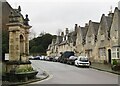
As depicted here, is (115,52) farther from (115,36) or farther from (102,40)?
(102,40)

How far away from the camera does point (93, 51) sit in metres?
55.7

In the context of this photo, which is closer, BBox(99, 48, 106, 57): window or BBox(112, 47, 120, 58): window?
BBox(112, 47, 120, 58): window

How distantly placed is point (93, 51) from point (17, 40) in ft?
114

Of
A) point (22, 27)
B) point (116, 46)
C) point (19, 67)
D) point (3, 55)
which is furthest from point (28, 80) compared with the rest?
point (116, 46)

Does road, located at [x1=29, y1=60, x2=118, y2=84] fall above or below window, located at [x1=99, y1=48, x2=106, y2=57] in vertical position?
below

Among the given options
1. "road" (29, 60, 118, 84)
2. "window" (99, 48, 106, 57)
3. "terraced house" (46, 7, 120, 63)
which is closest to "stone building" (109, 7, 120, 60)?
"terraced house" (46, 7, 120, 63)

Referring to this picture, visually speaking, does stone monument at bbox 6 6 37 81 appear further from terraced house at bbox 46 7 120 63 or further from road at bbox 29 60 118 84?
terraced house at bbox 46 7 120 63

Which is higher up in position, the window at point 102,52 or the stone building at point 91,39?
the stone building at point 91,39

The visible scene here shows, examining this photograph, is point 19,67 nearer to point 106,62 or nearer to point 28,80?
point 28,80

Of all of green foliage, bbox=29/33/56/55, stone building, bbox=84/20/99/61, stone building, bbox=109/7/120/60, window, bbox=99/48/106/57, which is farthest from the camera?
green foliage, bbox=29/33/56/55

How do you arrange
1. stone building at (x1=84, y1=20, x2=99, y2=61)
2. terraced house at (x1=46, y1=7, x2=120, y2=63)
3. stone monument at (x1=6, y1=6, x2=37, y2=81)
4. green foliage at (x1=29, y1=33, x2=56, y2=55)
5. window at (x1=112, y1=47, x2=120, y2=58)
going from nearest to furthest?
stone monument at (x1=6, y1=6, x2=37, y2=81) → window at (x1=112, y1=47, x2=120, y2=58) → terraced house at (x1=46, y1=7, x2=120, y2=63) → stone building at (x1=84, y1=20, x2=99, y2=61) → green foliage at (x1=29, y1=33, x2=56, y2=55)

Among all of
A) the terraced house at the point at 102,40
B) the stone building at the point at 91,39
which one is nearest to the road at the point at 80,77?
the terraced house at the point at 102,40

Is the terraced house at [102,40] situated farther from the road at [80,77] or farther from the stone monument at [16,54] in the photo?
the stone monument at [16,54]

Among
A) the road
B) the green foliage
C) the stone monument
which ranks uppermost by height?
the green foliage
